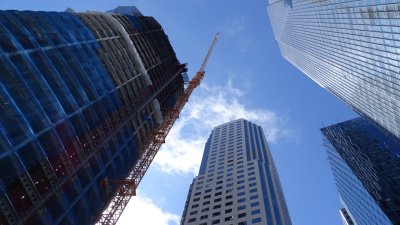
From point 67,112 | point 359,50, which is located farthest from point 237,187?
point 67,112

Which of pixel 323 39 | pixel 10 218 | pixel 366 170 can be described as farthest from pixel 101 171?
pixel 323 39

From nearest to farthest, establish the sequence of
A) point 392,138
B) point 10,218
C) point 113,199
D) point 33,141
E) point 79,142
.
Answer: point 10,218
point 33,141
point 79,142
point 113,199
point 392,138

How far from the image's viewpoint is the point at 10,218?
26.0 m

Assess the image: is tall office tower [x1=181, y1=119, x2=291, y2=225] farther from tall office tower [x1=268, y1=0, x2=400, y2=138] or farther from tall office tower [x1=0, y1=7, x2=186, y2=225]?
tall office tower [x1=0, y1=7, x2=186, y2=225]

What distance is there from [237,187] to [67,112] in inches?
2707

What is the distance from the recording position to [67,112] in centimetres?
3631

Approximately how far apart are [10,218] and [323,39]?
122045 mm

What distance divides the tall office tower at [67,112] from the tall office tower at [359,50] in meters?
54.7

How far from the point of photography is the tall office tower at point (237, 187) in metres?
86.0

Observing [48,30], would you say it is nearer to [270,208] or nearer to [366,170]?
[270,208]

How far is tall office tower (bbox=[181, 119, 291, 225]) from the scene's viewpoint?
282ft

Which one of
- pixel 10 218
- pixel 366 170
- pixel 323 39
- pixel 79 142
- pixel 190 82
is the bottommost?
pixel 10 218

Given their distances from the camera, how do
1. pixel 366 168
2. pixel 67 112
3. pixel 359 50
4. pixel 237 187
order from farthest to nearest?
pixel 366 168
pixel 359 50
pixel 237 187
pixel 67 112

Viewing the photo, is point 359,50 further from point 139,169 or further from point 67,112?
point 67,112
